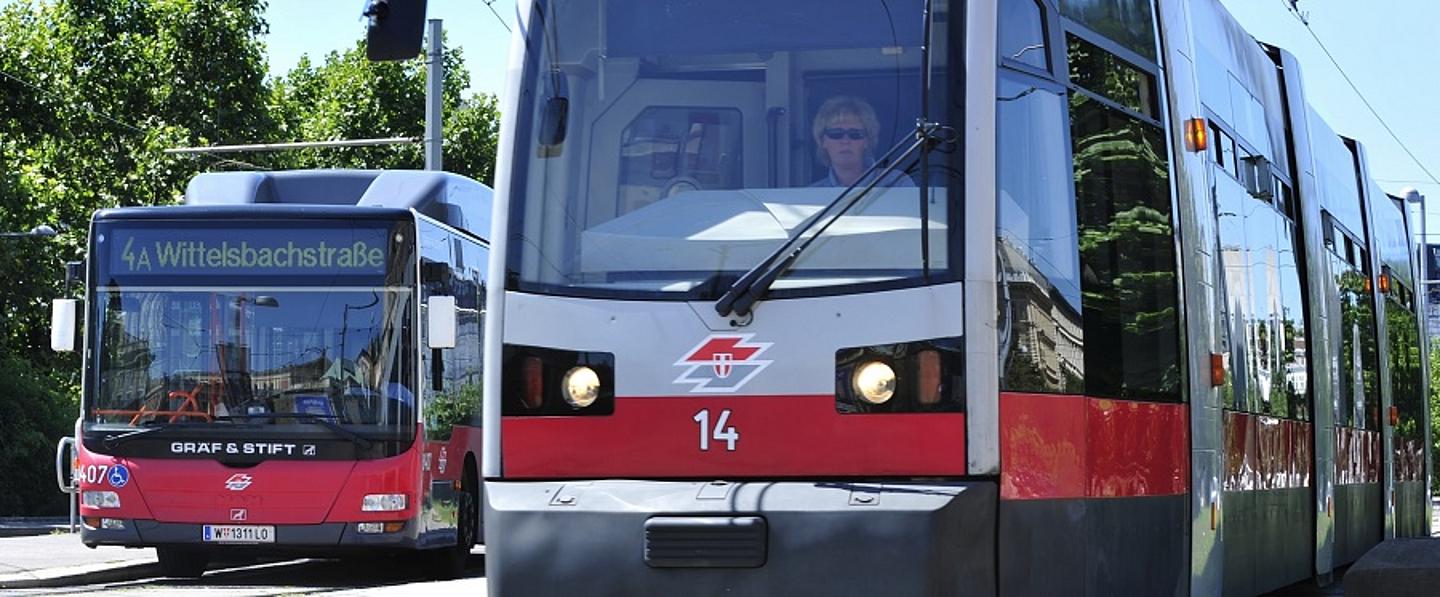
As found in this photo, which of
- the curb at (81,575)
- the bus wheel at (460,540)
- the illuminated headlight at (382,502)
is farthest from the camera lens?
the bus wheel at (460,540)

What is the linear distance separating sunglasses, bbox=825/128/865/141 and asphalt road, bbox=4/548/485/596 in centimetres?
858

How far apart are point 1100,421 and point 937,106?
57.8 inches

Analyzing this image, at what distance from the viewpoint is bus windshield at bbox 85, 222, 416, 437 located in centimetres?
1830

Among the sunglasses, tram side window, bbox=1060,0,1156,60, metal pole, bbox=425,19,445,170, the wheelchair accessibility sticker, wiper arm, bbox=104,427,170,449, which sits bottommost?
the wheelchair accessibility sticker

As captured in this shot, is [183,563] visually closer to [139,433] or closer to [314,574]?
[314,574]

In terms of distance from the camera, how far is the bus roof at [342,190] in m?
19.6

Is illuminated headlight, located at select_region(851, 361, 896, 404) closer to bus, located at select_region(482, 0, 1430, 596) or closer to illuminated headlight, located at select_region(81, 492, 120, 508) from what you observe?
bus, located at select_region(482, 0, 1430, 596)

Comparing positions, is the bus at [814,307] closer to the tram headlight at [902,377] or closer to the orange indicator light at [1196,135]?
the tram headlight at [902,377]

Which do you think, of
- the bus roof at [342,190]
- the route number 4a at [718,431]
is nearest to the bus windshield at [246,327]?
the bus roof at [342,190]

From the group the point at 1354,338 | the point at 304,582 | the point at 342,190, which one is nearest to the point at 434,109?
the point at 342,190

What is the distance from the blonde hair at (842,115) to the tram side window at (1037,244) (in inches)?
17.7

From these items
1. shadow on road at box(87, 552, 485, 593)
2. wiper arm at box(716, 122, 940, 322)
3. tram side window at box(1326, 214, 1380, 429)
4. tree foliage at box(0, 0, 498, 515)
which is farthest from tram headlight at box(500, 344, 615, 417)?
tree foliage at box(0, 0, 498, 515)

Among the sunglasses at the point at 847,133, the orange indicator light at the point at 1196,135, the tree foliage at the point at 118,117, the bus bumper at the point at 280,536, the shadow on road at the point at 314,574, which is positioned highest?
the tree foliage at the point at 118,117

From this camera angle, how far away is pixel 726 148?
28.1ft
